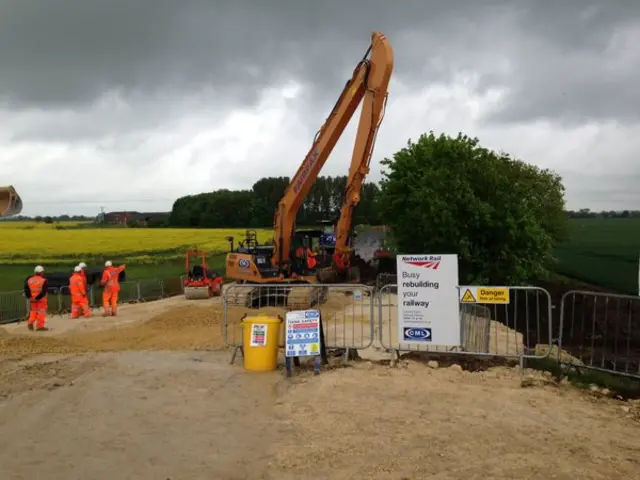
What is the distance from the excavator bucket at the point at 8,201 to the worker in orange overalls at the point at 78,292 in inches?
607

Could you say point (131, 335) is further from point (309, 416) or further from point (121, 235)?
point (121, 235)

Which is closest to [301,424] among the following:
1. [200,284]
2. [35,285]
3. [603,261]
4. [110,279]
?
[35,285]

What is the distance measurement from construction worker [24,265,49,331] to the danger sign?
12493 millimetres

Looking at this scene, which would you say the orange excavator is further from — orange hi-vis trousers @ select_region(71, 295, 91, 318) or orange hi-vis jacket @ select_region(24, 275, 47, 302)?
orange hi-vis jacket @ select_region(24, 275, 47, 302)

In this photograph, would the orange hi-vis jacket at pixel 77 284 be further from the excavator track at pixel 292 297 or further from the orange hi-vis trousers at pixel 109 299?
the excavator track at pixel 292 297

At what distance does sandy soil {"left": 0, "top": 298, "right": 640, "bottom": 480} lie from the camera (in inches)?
235

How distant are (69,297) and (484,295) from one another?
67.5ft

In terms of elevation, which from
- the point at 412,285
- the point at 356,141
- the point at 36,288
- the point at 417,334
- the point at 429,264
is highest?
the point at 356,141

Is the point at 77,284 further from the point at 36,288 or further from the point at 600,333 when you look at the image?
the point at 600,333

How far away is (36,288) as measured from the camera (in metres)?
17.0

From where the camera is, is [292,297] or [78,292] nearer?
[292,297]

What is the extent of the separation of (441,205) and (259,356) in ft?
46.5

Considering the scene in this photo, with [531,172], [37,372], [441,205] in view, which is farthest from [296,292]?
[531,172]

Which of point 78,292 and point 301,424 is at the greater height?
point 78,292
